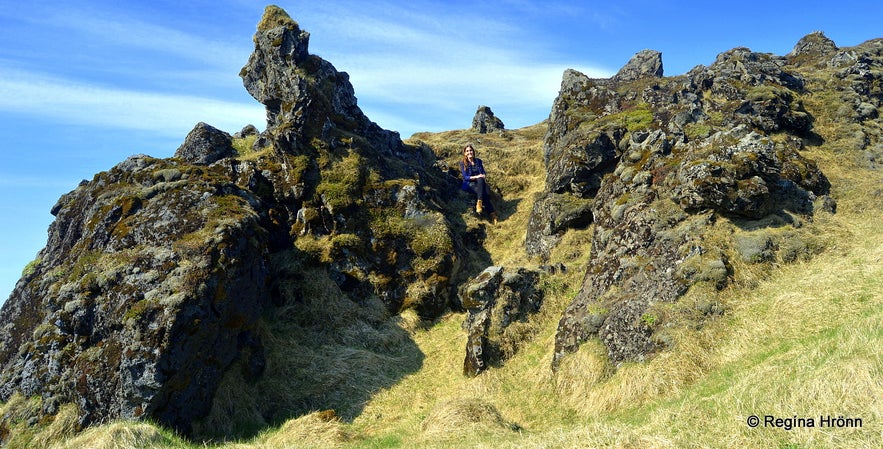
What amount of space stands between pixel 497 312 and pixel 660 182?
969cm

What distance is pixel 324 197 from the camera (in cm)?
3008

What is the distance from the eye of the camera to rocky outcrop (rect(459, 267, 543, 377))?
21703 mm

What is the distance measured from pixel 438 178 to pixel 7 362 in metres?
27.8

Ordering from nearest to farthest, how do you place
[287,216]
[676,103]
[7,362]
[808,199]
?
[7,362]
[808,199]
[287,216]
[676,103]

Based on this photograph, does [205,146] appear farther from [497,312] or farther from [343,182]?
[497,312]

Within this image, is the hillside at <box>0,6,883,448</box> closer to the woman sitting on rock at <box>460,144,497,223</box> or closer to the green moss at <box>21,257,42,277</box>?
the green moss at <box>21,257,42,277</box>

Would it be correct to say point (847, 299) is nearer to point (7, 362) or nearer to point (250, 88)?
point (7, 362)

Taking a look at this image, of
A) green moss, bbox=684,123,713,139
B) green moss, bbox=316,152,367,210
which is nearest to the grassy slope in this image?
green moss, bbox=684,123,713,139

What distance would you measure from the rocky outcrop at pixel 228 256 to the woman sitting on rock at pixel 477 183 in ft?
7.26

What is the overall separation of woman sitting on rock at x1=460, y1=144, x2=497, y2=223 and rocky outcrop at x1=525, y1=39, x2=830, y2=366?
5.61m

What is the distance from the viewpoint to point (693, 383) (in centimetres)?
1439

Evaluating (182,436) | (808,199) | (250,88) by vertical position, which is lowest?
(182,436)

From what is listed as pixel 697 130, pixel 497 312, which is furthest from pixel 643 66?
pixel 497 312

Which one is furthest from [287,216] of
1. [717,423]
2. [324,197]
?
[717,423]
